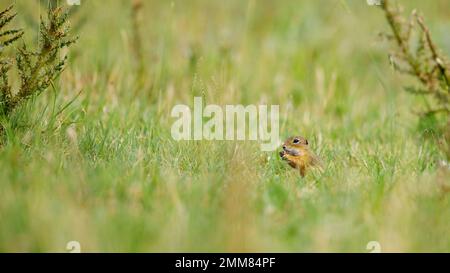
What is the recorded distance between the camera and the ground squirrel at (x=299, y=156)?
13.1 ft

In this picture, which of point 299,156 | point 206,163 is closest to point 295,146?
point 299,156

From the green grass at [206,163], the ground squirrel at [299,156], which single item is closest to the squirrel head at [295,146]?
the ground squirrel at [299,156]

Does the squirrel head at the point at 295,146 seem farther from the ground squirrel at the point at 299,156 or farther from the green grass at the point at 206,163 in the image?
the green grass at the point at 206,163

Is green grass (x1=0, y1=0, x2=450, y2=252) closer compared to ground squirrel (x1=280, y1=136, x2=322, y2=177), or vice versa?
green grass (x1=0, y1=0, x2=450, y2=252)

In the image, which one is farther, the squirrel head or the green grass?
the squirrel head

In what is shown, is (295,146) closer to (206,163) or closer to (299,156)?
(299,156)

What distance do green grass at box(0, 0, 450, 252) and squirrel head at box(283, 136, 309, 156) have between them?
0.41ft

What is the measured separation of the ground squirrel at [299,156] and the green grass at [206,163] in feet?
0.21

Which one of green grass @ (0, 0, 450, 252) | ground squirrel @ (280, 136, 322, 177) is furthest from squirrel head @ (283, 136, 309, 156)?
green grass @ (0, 0, 450, 252)

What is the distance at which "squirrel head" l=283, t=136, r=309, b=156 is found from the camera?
4.05m

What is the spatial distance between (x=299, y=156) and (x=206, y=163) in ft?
1.77

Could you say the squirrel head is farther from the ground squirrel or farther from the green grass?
the green grass
